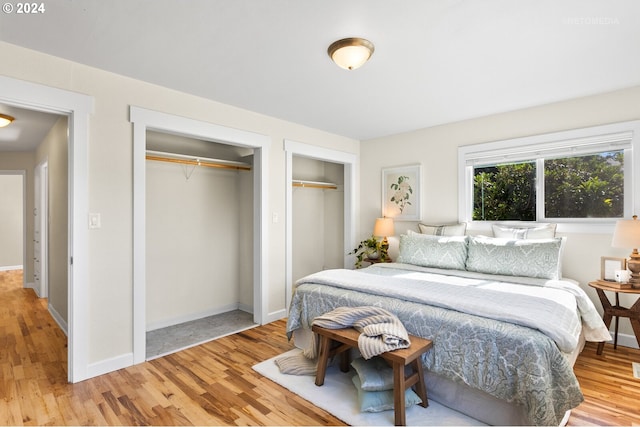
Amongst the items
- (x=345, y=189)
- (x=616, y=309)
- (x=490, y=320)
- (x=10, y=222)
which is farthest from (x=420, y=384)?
(x=10, y=222)

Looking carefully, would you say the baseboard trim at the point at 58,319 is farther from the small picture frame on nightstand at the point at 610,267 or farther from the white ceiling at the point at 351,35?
the small picture frame on nightstand at the point at 610,267

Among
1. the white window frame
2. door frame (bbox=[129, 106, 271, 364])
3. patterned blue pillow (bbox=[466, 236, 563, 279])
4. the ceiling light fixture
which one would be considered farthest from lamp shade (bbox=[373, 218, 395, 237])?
the ceiling light fixture

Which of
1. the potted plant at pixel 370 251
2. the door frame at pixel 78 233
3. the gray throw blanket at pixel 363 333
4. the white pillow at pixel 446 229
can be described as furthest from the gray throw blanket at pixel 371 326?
the potted plant at pixel 370 251

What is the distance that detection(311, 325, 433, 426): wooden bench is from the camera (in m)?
1.90

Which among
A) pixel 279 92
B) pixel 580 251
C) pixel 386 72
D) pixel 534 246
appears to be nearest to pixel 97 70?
pixel 279 92

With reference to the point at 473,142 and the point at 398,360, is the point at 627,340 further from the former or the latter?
the point at 398,360

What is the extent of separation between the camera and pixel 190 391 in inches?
91.4

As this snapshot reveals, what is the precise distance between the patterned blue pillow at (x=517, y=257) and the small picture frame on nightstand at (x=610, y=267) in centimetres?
45

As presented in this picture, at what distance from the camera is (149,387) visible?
2.37m

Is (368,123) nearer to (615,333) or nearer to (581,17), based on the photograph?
(581,17)

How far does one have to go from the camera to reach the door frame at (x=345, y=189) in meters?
4.01

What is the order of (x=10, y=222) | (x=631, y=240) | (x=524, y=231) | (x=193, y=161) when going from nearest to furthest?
(x=631, y=240) → (x=524, y=231) → (x=193, y=161) → (x=10, y=222)

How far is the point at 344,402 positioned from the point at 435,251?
195cm

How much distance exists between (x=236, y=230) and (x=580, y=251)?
12.8ft
